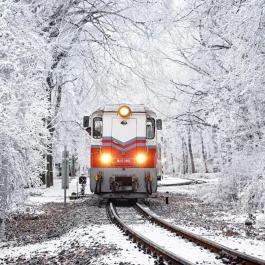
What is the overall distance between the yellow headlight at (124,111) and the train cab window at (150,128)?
32.0 inches

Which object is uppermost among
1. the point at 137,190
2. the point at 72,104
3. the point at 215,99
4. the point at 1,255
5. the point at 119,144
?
the point at 72,104

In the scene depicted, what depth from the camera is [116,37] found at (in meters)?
17.2

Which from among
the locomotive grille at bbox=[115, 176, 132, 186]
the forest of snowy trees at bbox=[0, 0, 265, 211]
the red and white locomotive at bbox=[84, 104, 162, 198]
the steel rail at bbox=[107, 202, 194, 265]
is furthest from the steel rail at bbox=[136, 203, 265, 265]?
the locomotive grille at bbox=[115, 176, 132, 186]

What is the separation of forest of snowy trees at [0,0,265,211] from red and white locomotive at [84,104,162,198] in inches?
66.6

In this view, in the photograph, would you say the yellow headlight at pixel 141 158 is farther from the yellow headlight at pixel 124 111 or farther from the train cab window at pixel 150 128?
the yellow headlight at pixel 124 111

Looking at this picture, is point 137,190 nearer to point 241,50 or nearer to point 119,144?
point 119,144

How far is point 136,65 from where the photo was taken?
679 inches

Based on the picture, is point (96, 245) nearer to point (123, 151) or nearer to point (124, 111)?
point (123, 151)

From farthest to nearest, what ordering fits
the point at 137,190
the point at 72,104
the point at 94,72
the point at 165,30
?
the point at 72,104
the point at 94,72
the point at 165,30
the point at 137,190

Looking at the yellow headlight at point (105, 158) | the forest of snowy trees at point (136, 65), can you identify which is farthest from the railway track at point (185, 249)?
the yellow headlight at point (105, 158)

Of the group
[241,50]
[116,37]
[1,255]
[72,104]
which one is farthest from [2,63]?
[72,104]

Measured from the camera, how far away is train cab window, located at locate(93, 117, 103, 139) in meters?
15.9

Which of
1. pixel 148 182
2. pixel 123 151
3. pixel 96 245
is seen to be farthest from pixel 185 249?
pixel 123 151

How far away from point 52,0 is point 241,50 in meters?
6.95
